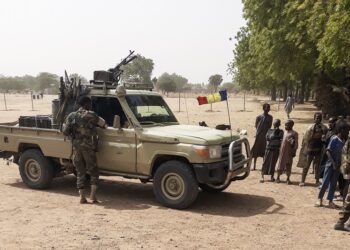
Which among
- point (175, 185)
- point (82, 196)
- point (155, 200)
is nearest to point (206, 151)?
point (175, 185)

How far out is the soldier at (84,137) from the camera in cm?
770

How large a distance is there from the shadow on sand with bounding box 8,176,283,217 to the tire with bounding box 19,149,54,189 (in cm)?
24

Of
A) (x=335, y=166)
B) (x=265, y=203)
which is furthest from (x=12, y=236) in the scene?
(x=335, y=166)

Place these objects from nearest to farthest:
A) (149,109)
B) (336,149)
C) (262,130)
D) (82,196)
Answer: (336,149), (82,196), (149,109), (262,130)

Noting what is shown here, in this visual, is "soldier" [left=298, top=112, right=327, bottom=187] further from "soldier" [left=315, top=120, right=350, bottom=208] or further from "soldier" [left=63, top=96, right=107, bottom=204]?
"soldier" [left=63, top=96, right=107, bottom=204]

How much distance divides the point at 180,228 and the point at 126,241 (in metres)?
0.93

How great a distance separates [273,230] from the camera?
6391 mm

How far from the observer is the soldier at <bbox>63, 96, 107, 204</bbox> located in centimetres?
770

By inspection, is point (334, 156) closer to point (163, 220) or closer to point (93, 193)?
point (163, 220)

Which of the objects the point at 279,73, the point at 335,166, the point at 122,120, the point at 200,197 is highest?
the point at 279,73

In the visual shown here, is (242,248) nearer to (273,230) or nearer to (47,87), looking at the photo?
(273,230)

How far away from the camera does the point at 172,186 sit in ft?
24.6

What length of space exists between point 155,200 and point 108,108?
1902mm

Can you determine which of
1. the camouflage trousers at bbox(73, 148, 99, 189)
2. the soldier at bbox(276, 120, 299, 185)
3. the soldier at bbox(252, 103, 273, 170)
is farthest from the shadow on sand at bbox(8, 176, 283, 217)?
the soldier at bbox(252, 103, 273, 170)
